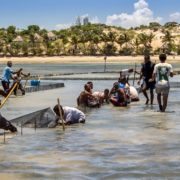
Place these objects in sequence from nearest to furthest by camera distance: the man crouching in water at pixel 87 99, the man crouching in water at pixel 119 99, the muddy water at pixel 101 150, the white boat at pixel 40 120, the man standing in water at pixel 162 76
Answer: the muddy water at pixel 101 150, the white boat at pixel 40 120, the man standing in water at pixel 162 76, the man crouching in water at pixel 87 99, the man crouching in water at pixel 119 99

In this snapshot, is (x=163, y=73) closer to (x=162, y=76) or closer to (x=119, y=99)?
(x=162, y=76)

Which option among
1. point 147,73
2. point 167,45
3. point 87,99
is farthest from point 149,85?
point 167,45

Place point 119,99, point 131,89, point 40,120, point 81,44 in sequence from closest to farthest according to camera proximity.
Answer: point 40,120 < point 119,99 < point 131,89 < point 81,44

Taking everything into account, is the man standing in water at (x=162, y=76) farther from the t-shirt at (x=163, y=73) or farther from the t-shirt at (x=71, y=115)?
the t-shirt at (x=71, y=115)

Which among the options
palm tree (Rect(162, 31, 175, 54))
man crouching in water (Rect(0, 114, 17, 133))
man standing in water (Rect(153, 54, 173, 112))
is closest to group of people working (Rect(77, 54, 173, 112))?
man standing in water (Rect(153, 54, 173, 112))

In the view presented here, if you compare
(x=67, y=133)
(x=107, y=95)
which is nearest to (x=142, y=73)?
(x=107, y=95)

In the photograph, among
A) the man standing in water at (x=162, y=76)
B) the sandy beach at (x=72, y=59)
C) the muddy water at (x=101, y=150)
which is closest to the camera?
the muddy water at (x=101, y=150)

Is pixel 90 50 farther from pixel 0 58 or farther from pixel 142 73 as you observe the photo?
pixel 142 73

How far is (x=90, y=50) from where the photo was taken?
14625cm

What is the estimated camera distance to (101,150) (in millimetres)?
10281

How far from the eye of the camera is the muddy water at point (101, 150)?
853 cm

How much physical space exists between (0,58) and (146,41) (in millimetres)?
39055

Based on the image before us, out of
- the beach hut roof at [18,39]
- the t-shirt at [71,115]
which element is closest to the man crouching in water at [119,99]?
the t-shirt at [71,115]

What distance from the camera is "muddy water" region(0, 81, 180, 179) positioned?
8531 millimetres
